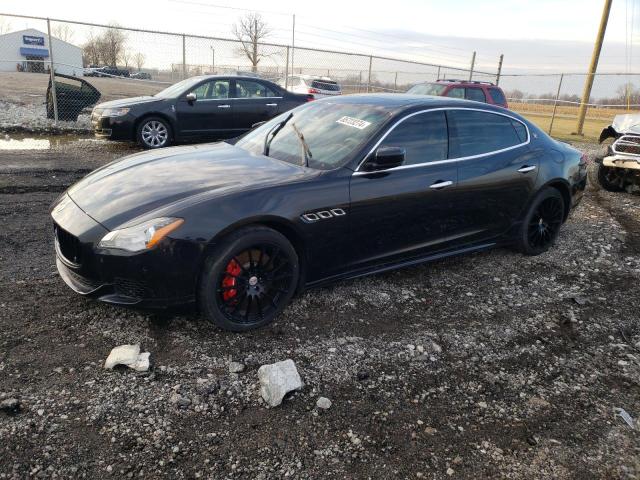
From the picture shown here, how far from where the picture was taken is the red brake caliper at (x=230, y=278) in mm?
3170

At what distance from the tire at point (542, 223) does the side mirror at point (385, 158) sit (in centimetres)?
200


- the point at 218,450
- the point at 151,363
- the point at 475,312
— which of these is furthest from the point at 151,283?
the point at 475,312

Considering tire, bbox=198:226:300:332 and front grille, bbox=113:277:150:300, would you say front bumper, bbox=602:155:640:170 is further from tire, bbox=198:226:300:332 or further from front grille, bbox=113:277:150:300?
front grille, bbox=113:277:150:300

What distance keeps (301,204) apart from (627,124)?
7.85m

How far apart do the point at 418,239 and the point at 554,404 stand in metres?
1.64

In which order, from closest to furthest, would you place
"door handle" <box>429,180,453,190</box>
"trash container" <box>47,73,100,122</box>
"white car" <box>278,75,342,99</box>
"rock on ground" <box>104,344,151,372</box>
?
"rock on ground" <box>104,344,151,372</box>, "door handle" <box>429,180,453,190</box>, "trash container" <box>47,73,100,122</box>, "white car" <box>278,75,342,99</box>

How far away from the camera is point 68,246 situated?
322 centimetres

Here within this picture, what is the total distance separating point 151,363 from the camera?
115 inches

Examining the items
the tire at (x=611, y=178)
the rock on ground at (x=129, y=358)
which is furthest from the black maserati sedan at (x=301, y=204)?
the tire at (x=611, y=178)

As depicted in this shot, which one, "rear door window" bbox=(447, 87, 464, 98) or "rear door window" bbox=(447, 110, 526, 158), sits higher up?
"rear door window" bbox=(447, 87, 464, 98)

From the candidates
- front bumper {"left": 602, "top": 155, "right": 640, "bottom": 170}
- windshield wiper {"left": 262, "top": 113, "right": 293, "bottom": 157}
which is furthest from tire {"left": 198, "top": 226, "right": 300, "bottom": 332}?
front bumper {"left": 602, "top": 155, "right": 640, "bottom": 170}

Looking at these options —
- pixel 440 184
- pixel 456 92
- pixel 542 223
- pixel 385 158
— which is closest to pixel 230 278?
pixel 385 158

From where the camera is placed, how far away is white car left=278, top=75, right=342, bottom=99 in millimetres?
16812

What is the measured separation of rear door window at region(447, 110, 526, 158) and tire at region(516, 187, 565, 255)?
0.69 m
